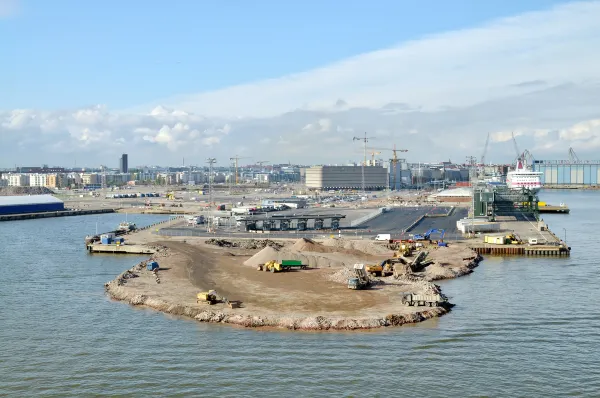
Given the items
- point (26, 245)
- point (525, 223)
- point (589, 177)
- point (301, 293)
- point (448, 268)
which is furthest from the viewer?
point (589, 177)

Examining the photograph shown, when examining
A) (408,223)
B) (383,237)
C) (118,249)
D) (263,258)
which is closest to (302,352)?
(263,258)

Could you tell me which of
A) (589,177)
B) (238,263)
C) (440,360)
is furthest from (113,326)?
(589,177)

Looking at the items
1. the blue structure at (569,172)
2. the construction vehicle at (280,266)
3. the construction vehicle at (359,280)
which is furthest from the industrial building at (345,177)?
the construction vehicle at (359,280)

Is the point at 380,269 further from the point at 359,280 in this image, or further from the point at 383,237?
the point at 383,237

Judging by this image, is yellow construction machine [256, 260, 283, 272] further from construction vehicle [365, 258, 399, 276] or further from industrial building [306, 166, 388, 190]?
industrial building [306, 166, 388, 190]

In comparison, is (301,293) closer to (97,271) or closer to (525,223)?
(97,271)

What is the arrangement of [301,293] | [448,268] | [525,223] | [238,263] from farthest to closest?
[525,223]
[238,263]
[448,268]
[301,293]

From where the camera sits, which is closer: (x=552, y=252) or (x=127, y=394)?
(x=127, y=394)
